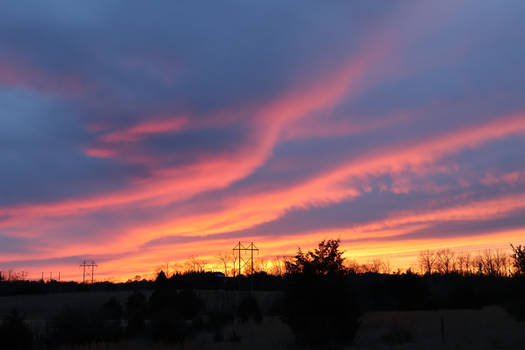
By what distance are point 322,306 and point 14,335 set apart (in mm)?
15536

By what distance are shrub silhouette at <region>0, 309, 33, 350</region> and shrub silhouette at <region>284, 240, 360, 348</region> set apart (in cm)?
1353

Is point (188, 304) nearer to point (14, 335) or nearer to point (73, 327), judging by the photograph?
point (73, 327)

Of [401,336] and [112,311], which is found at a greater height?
[112,311]

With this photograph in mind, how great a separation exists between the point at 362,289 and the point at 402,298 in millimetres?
8018

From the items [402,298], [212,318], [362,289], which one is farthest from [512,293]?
[362,289]

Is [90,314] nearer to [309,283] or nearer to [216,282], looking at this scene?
[309,283]

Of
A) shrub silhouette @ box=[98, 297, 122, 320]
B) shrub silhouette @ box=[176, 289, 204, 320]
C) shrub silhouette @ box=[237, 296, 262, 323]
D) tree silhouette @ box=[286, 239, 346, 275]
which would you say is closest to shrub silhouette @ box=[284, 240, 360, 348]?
tree silhouette @ box=[286, 239, 346, 275]

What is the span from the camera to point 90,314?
37.8 metres

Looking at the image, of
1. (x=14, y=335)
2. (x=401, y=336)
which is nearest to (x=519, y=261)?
(x=401, y=336)

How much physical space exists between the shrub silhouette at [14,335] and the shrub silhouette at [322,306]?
44.4ft

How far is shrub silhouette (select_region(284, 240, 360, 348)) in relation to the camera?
94.2ft

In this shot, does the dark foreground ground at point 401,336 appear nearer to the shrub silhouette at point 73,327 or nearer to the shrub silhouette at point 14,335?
the shrub silhouette at point 14,335

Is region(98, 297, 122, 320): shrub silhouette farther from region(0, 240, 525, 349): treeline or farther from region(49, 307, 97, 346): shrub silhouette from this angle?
region(49, 307, 97, 346): shrub silhouette

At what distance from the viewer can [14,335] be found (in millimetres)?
24125
